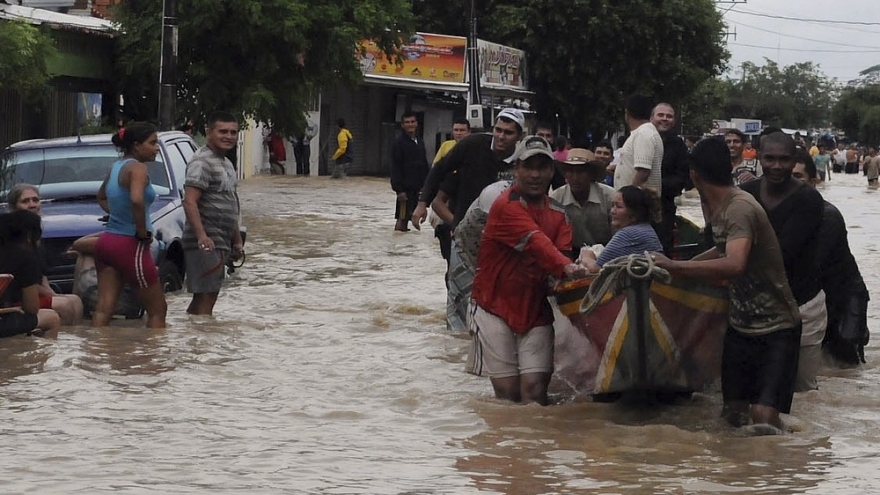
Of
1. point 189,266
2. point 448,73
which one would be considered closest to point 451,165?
point 189,266

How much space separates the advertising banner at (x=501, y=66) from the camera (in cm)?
4438

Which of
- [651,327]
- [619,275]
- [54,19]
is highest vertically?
[54,19]

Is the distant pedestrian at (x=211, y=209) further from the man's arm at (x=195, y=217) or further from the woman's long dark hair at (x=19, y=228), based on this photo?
the woman's long dark hair at (x=19, y=228)

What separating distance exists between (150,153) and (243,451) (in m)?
3.67

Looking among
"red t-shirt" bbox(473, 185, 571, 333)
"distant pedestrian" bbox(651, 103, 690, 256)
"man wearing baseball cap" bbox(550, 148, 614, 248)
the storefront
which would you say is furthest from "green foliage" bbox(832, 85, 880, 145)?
"red t-shirt" bbox(473, 185, 571, 333)

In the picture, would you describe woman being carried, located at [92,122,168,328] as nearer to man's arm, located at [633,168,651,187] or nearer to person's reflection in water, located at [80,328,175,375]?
person's reflection in water, located at [80,328,175,375]

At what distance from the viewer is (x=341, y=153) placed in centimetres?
4016

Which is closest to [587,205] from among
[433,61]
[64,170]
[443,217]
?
[443,217]

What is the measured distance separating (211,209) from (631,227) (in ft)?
12.5

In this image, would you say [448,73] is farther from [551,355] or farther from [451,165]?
[551,355]

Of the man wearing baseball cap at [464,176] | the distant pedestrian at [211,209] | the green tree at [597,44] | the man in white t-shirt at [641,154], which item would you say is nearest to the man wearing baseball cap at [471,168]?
the man wearing baseball cap at [464,176]

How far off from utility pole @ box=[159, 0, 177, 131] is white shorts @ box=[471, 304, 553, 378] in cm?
1407

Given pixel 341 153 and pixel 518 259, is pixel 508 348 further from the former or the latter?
pixel 341 153

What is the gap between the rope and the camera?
7.85 m
